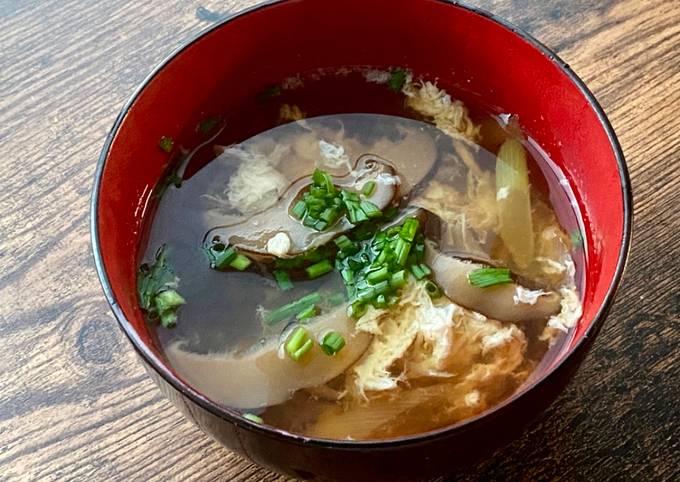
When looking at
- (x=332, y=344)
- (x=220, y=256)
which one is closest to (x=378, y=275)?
(x=332, y=344)

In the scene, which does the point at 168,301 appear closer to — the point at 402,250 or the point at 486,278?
the point at 402,250

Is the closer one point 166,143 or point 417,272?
point 417,272

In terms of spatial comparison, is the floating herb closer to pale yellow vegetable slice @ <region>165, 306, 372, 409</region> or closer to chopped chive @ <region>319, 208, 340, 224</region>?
pale yellow vegetable slice @ <region>165, 306, 372, 409</region>

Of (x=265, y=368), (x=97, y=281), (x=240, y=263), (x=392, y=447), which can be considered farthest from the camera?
(x=97, y=281)

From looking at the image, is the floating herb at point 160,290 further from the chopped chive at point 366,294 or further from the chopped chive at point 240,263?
the chopped chive at point 366,294

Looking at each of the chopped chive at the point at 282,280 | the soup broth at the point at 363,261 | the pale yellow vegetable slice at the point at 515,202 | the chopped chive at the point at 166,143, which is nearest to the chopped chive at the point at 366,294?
the soup broth at the point at 363,261

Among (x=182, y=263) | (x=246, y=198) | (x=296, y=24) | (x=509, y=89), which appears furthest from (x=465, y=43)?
(x=182, y=263)

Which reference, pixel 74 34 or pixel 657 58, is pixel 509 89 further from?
pixel 74 34
